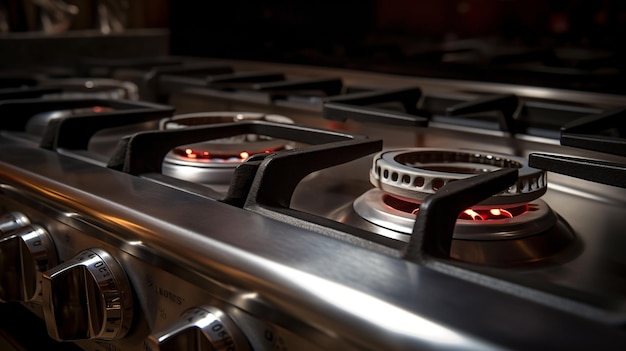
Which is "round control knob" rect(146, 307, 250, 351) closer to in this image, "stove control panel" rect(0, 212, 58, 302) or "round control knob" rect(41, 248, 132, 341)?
"round control knob" rect(41, 248, 132, 341)

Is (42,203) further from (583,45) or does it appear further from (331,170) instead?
(583,45)

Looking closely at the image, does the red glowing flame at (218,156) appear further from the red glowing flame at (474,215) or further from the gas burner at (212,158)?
the red glowing flame at (474,215)

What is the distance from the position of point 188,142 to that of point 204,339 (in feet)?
0.77

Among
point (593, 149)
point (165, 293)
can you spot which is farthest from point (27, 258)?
point (593, 149)

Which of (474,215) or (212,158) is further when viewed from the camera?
(212,158)

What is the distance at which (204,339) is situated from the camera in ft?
1.10

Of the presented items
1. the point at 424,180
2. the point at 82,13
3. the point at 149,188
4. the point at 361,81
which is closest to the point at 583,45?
the point at 361,81

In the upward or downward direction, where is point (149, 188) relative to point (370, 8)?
downward

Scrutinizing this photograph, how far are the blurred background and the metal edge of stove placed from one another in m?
0.56

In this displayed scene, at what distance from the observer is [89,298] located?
41cm

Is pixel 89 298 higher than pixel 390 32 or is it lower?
lower

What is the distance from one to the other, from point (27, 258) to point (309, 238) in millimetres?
254

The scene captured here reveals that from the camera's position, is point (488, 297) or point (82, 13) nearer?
point (488, 297)

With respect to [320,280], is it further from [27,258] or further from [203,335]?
[27,258]
